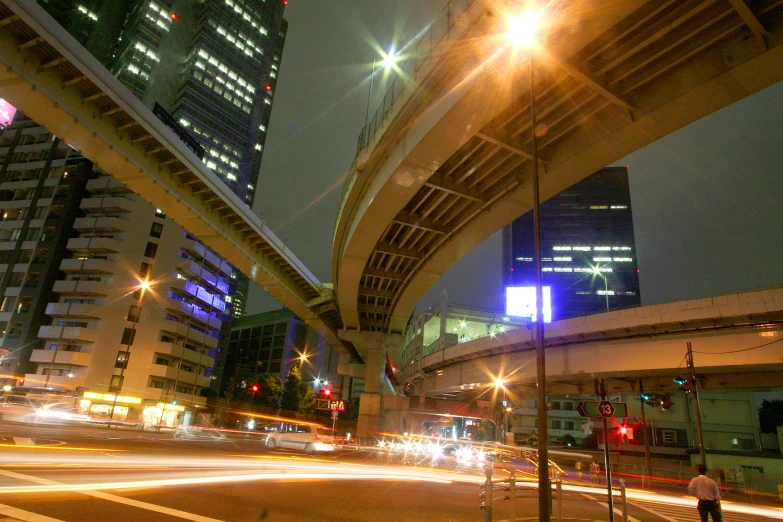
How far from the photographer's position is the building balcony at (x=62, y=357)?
2068 inches

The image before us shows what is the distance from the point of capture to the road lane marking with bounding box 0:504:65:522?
621 centimetres

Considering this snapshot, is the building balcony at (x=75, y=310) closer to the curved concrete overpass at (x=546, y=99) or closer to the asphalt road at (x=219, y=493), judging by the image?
the curved concrete overpass at (x=546, y=99)

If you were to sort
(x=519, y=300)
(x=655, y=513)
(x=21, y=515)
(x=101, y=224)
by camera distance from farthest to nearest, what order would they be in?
(x=519, y=300)
(x=101, y=224)
(x=655, y=513)
(x=21, y=515)

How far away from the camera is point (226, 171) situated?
333ft

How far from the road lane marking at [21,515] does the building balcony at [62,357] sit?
54.7 meters

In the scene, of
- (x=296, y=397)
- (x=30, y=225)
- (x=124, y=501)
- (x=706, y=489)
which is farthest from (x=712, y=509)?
(x=30, y=225)

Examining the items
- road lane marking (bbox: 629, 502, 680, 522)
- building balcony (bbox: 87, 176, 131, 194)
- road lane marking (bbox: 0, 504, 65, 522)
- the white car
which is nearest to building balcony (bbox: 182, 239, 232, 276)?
building balcony (bbox: 87, 176, 131, 194)

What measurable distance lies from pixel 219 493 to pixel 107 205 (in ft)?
194

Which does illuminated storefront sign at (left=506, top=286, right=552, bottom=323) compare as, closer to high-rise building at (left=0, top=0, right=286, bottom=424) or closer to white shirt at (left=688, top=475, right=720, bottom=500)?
high-rise building at (left=0, top=0, right=286, bottom=424)

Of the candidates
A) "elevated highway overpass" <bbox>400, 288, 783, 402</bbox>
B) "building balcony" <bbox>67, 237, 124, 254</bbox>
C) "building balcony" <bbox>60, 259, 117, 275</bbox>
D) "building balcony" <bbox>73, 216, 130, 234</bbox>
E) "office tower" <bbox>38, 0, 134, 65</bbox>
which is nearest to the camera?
"elevated highway overpass" <bbox>400, 288, 783, 402</bbox>

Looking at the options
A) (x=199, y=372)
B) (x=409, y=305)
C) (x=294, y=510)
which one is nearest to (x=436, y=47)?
(x=294, y=510)

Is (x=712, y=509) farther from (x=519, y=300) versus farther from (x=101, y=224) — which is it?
(x=101, y=224)

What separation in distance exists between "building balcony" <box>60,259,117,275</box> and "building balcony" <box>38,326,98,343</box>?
689 centimetres

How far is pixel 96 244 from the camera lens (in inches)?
2238
